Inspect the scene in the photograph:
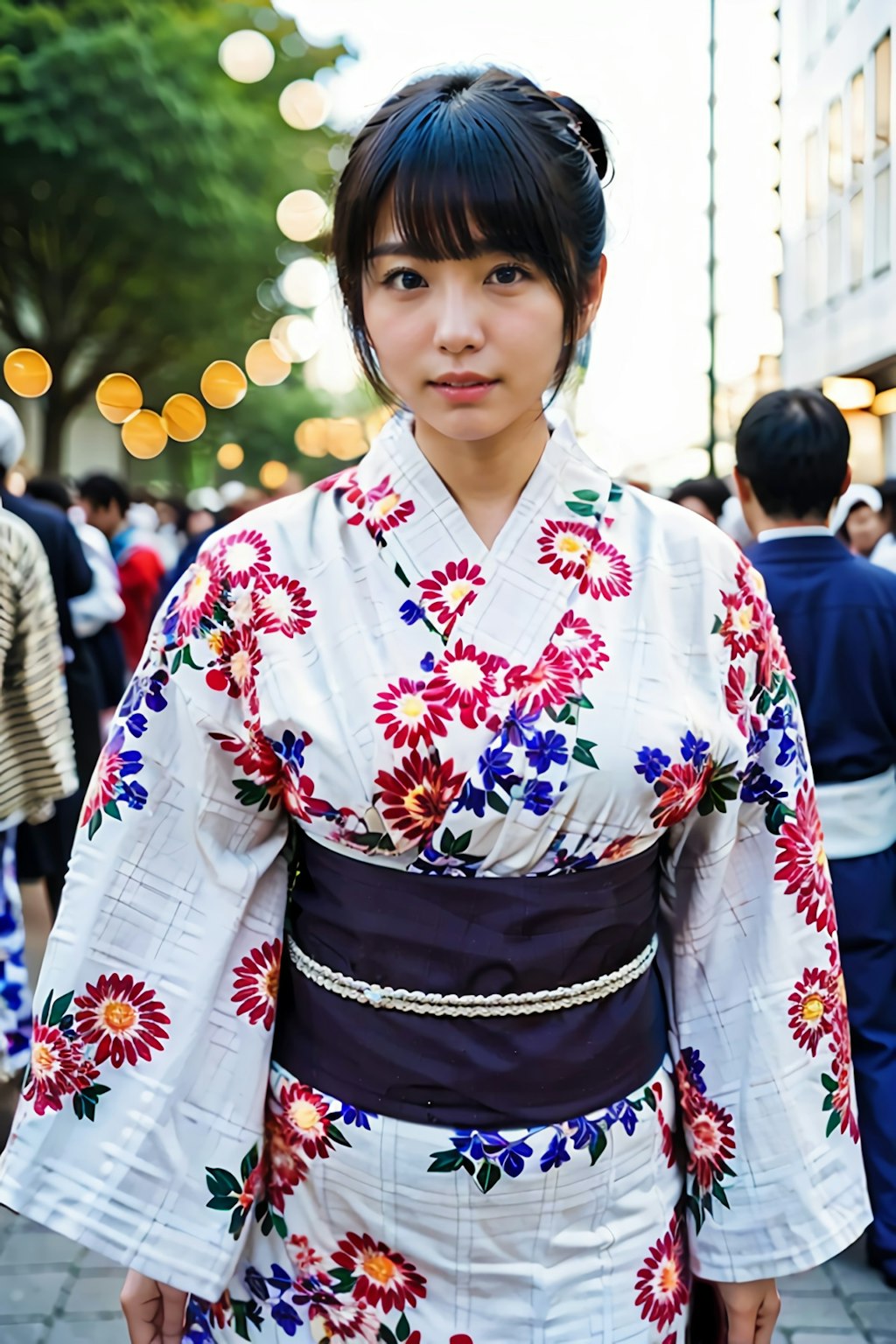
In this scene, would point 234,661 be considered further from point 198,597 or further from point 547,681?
point 547,681

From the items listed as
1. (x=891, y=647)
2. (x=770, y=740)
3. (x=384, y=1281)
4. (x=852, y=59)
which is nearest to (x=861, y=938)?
(x=891, y=647)

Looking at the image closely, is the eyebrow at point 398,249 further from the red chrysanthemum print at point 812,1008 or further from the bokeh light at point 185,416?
the bokeh light at point 185,416

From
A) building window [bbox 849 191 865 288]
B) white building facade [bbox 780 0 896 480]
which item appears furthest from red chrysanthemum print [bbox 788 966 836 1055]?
building window [bbox 849 191 865 288]

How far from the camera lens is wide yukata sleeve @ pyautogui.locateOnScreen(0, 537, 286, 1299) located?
1.47m

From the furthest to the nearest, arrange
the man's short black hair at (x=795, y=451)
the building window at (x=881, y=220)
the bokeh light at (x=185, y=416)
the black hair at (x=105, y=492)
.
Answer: the bokeh light at (x=185, y=416) → the building window at (x=881, y=220) → the black hair at (x=105, y=492) → the man's short black hair at (x=795, y=451)

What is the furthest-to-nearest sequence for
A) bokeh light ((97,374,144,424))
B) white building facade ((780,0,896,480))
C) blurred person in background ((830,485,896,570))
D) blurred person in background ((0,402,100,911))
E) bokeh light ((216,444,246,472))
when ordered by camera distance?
1. bokeh light ((216,444,246,472))
2. bokeh light ((97,374,144,424))
3. white building facade ((780,0,896,480))
4. blurred person in background ((830,485,896,570))
5. blurred person in background ((0,402,100,911))

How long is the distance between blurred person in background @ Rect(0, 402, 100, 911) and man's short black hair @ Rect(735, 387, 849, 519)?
2230 millimetres

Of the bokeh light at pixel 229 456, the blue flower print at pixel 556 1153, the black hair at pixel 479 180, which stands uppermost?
the black hair at pixel 479 180

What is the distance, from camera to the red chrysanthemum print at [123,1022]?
1487 millimetres

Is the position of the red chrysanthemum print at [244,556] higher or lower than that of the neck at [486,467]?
lower

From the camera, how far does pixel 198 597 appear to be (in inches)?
58.4

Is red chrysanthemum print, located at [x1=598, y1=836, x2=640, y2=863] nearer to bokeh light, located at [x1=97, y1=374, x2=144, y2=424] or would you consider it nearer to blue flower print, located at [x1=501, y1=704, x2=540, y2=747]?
blue flower print, located at [x1=501, y1=704, x2=540, y2=747]

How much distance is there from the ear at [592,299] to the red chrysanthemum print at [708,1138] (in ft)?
3.02

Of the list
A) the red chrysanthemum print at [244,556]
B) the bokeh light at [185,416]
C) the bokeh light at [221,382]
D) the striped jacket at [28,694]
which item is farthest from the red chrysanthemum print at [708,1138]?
the bokeh light at [185,416]
